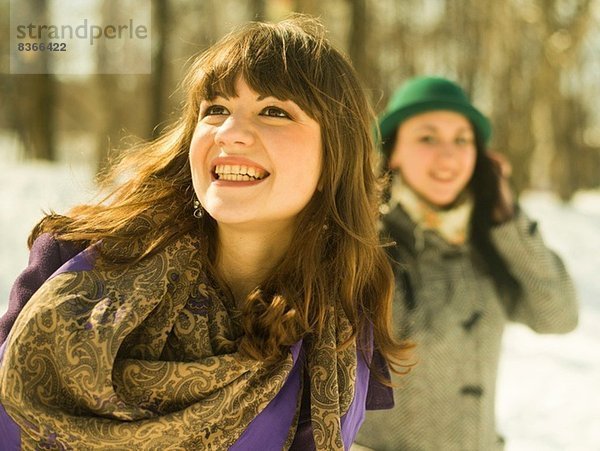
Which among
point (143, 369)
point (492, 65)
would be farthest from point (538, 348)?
point (492, 65)

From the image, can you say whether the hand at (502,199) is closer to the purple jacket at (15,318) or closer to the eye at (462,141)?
the eye at (462,141)

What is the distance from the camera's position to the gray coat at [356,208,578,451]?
114 inches

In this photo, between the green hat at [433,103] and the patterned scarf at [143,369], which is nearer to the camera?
the patterned scarf at [143,369]

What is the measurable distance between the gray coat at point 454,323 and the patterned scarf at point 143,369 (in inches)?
44.9

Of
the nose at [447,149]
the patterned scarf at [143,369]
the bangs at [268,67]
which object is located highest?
the bangs at [268,67]

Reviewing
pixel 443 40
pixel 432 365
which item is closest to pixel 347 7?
pixel 443 40

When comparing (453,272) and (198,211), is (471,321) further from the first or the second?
(198,211)

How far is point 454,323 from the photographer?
2.93m

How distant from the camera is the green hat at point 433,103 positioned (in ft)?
9.48

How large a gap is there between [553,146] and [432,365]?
12.7 metres

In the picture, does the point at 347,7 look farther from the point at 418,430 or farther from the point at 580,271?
the point at 418,430

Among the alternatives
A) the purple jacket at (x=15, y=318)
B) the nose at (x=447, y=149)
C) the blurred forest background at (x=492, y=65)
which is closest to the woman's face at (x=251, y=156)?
the purple jacket at (x=15, y=318)

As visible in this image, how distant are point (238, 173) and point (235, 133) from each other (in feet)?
0.29

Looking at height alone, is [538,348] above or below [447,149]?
below
